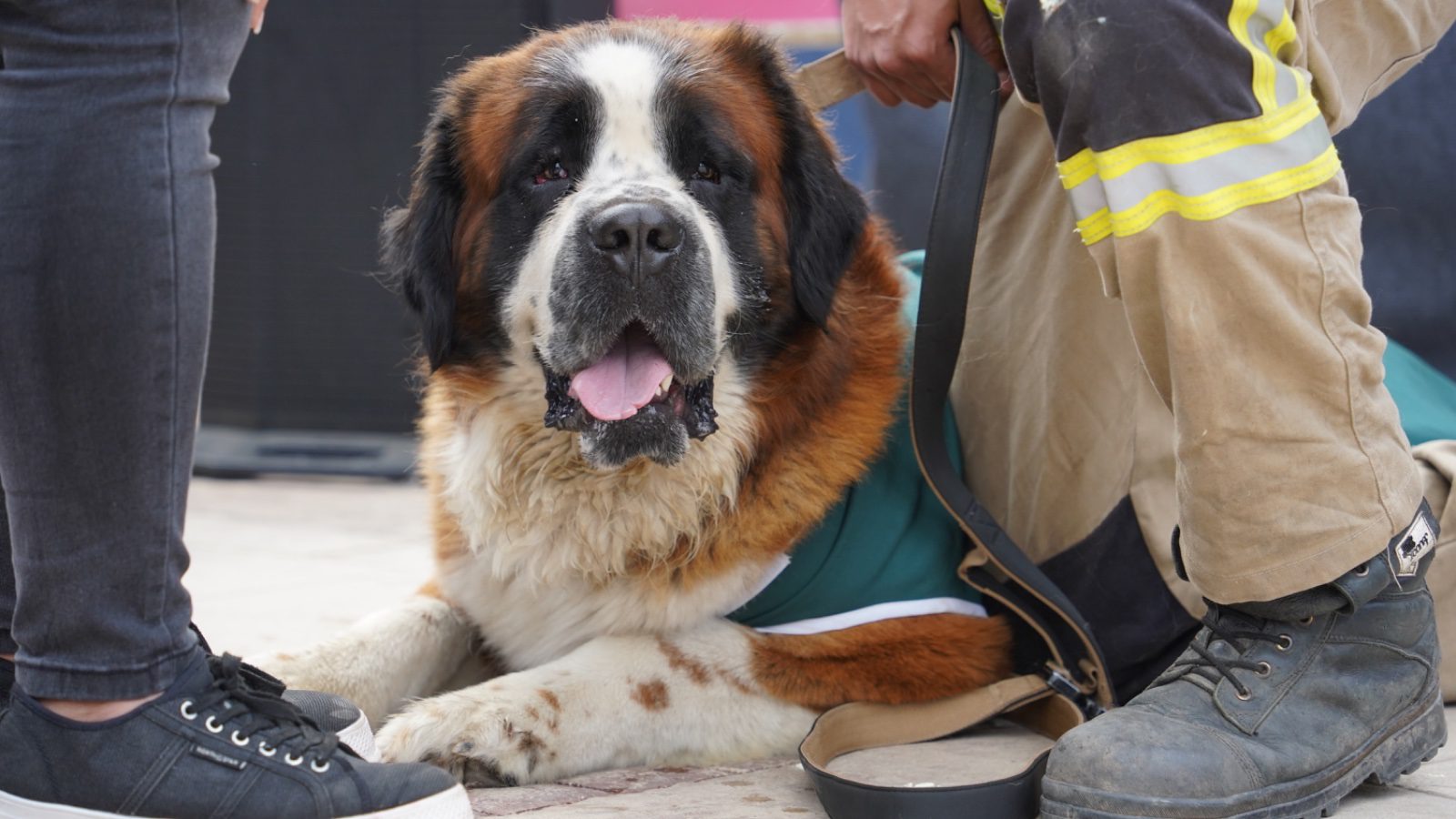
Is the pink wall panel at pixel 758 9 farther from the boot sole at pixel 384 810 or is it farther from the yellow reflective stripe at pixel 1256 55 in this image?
the boot sole at pixel 384 810

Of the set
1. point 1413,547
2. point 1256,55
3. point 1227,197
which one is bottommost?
point 1413,547

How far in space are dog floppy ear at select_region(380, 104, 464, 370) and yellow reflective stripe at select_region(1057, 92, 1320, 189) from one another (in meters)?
1.21

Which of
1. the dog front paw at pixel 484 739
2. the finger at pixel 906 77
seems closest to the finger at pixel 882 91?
the finger at pixel 906 77

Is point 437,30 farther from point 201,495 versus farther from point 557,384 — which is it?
point 557,384

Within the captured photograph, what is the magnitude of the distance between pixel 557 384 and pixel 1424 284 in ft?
6.61

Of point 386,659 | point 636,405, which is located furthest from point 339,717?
point 636,405

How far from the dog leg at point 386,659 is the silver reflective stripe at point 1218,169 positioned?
4.62 ft

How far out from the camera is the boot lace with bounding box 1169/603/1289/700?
186 cm

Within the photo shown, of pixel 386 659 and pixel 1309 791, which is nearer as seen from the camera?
pixel 1309 791

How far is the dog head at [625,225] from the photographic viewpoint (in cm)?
224

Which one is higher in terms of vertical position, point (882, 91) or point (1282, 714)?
point (882, 91)

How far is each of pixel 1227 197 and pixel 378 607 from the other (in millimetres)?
2245

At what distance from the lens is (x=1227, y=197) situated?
1719mm

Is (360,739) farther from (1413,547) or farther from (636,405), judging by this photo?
(1413,547)
